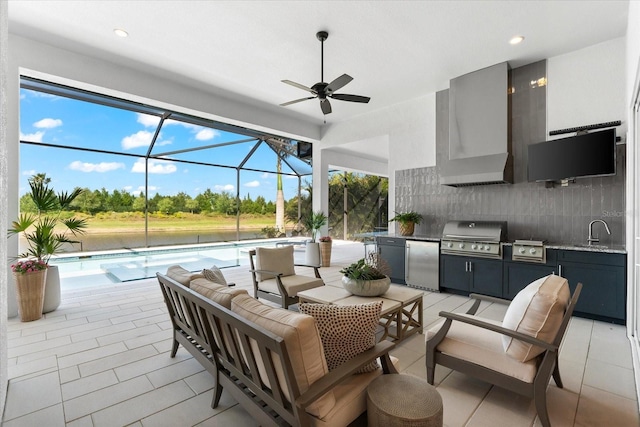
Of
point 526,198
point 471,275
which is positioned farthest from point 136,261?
point 526,198

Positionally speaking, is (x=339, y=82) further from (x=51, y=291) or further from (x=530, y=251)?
(x=51, y=291)

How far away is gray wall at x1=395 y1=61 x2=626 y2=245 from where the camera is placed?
12.6 ft

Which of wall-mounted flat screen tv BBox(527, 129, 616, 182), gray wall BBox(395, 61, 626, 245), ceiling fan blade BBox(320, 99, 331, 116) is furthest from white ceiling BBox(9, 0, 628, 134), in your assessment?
wall-mounted flat screen tv BBox(527, 129, 616, 182)

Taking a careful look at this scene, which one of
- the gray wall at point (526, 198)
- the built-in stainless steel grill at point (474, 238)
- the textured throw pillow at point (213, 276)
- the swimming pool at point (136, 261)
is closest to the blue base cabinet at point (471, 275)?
the built-in stainless steel grill at point (474, 238)

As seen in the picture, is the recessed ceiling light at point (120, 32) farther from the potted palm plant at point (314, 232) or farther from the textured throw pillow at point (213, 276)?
the potted palm plant at point (314, 232)

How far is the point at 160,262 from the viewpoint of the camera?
6.41 metres

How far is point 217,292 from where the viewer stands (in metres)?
1.81

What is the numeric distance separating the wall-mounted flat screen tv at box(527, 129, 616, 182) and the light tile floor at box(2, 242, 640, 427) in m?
1.83

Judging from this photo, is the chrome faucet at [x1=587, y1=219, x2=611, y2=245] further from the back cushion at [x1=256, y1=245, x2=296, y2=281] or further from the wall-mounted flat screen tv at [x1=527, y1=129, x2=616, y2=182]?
the back cushion at [x1=256, y1=245, x2=296, y2=281]

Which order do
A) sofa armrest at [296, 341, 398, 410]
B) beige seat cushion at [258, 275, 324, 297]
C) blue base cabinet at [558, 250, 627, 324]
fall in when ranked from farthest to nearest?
beige seat cushion at [258, 275, 324, 297] < blue base cabinet at [558, 250, 627, 324] < sofa armrest at [296, 341, 398, 410]

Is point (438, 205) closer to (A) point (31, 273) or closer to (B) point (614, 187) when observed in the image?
(B) point (614, 187)

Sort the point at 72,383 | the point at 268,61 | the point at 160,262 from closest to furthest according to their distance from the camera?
the point at 72,383 < the point at 268,61 < the point at 160,262

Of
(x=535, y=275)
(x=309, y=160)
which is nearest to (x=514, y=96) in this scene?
(x=535, y=275)

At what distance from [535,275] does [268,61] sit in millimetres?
4826
